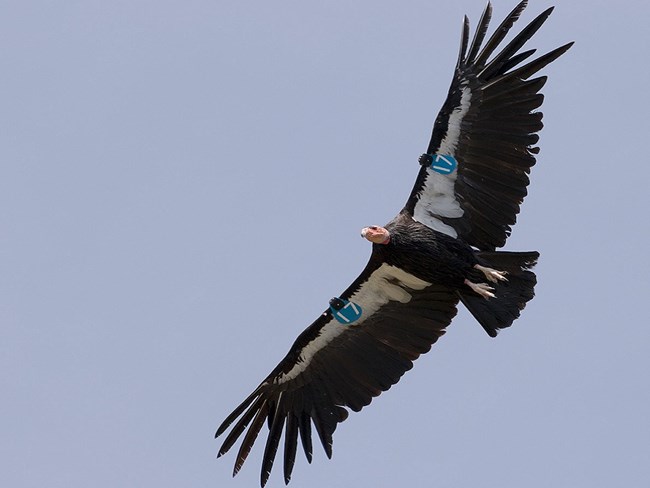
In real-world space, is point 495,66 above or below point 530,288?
above

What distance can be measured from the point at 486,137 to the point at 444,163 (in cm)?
77

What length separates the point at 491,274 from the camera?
22969 mm

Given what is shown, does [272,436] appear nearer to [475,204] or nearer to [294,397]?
[294,397]

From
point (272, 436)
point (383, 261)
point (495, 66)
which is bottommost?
point (272, 436)

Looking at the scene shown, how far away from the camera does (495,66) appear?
2302 cm

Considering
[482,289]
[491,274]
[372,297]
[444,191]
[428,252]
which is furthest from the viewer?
[372,297]

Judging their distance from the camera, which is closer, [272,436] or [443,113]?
[443,113]

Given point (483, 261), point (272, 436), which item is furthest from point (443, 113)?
point (272, 436)

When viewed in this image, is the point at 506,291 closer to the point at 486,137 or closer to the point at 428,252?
the point at 428,252

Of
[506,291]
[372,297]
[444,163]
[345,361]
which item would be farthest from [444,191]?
[345,361]

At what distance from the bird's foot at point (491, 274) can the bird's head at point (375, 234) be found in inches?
58.3

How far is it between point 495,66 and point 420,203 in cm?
245

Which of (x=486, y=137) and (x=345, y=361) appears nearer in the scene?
(x=486, y=137)

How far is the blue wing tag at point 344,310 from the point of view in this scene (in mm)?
24594
